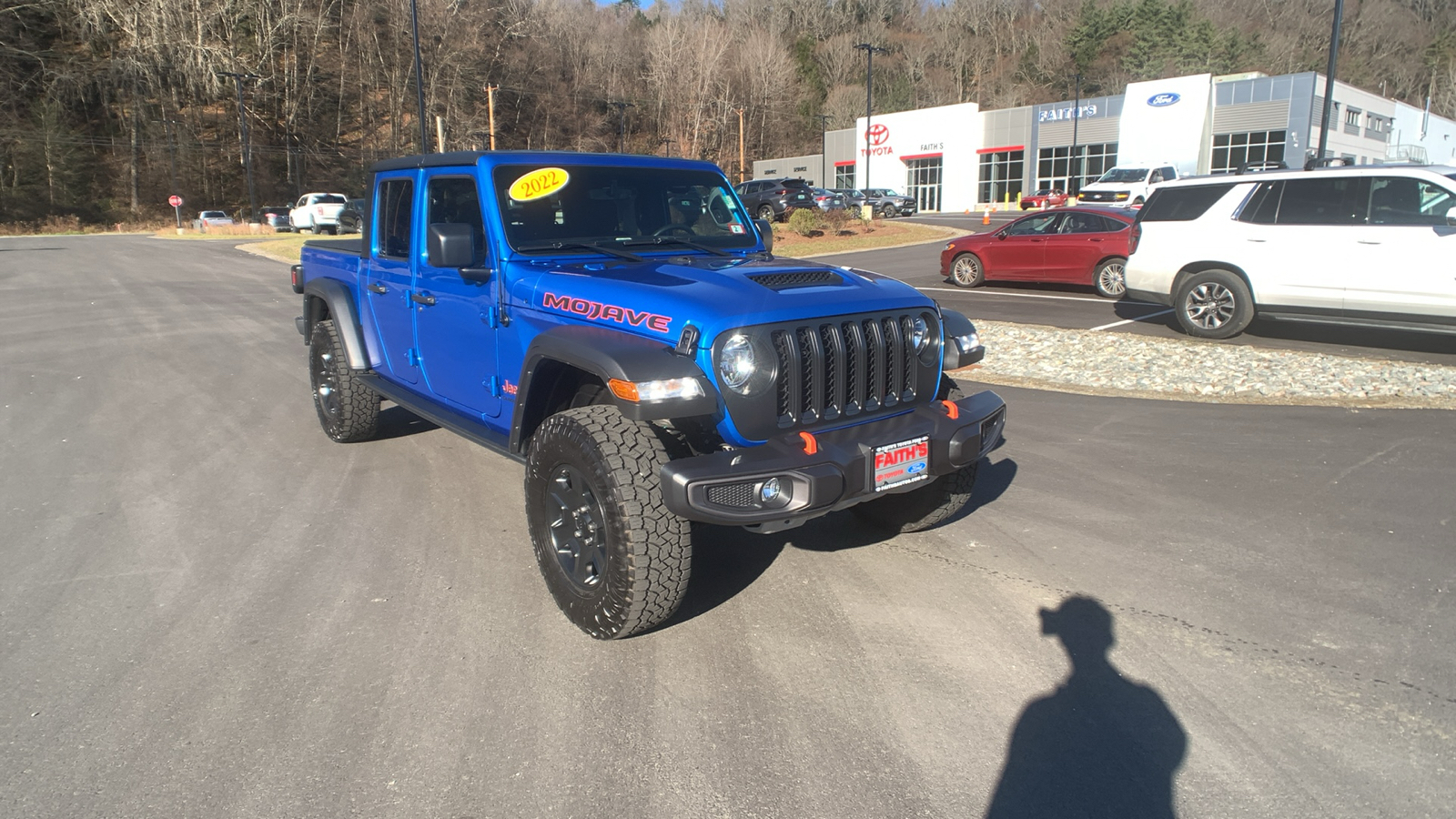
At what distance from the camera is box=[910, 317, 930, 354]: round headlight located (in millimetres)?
4086

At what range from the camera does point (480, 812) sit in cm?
272

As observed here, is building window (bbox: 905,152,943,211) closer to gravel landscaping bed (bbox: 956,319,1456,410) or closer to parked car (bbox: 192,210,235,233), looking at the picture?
parked car (bbox: 192,210,235,233)

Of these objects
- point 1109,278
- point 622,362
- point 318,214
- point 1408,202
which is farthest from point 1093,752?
point 318,214

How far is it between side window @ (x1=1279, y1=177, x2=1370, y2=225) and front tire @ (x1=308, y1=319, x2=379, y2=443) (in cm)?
982

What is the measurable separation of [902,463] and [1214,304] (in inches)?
348

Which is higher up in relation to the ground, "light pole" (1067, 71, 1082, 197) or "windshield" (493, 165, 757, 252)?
"light pole" (1067, 71, 1082, 197)

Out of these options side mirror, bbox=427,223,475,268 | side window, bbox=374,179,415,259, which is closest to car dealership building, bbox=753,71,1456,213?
side window, bbox=374,179,415,259

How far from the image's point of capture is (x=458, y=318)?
484 cm

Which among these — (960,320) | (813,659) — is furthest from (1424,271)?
(813,659)

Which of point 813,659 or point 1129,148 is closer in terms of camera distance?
point 813,659

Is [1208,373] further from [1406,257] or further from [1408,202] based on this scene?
[1408,202]

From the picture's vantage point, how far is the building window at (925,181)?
67.2 meters

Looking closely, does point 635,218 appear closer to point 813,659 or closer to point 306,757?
point 813,659

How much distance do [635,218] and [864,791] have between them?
126 inches
